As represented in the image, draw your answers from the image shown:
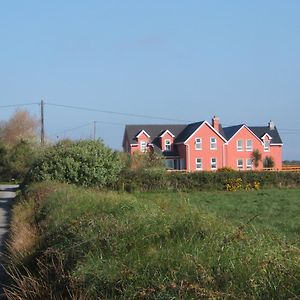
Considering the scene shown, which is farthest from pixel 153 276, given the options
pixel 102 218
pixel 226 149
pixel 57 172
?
pixel 226 149

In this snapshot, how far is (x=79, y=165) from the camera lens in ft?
113

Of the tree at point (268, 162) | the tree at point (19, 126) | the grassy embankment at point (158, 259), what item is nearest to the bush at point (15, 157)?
the tree at point (19, 126)

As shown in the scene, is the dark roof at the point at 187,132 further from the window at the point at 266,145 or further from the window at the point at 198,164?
the window at the point at 266,145

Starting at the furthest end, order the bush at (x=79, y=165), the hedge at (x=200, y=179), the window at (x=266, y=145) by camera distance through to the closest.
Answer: the window at (x=266, y=145), the hedge at (x=200, y=179), the bush at (x=79, y=165)

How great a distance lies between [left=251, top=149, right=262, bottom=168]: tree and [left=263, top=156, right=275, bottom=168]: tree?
162cm

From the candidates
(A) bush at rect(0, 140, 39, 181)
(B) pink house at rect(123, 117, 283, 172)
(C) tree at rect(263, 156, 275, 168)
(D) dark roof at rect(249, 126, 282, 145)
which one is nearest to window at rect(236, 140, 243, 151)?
(B) pink house at rect(123, 117, 283, 172)

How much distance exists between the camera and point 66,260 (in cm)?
888

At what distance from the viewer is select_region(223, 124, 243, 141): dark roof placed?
285 feet

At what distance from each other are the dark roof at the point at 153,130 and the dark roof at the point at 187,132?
3.16 ft

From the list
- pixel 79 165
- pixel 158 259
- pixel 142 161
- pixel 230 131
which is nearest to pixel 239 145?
pixel 230 131

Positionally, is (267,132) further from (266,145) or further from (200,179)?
(200,179)

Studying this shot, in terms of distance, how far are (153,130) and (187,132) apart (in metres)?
5.95

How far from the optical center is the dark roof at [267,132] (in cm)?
8944

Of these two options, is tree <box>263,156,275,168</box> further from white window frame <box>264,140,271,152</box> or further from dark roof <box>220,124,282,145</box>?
dark roof <box>220,124,282,145</box>
